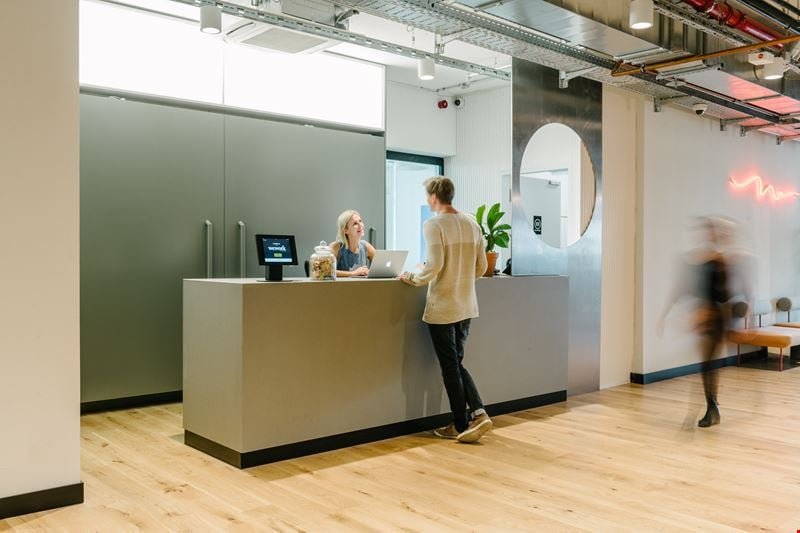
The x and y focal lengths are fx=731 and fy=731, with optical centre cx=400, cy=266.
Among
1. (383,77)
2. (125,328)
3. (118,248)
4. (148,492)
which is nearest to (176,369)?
(125,328)

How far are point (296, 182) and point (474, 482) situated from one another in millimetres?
3348

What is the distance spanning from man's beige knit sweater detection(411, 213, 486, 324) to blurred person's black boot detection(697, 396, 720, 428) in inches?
74.2

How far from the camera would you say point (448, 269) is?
4.51 metres

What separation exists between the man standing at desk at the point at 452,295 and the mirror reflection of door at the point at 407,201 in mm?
4157

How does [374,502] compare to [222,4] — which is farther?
[222,4]

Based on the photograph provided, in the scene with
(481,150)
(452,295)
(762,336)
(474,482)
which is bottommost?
(474,482)

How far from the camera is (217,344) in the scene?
4.05 meters

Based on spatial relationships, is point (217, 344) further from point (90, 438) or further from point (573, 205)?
point (573, 205)

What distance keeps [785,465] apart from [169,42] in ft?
16.5

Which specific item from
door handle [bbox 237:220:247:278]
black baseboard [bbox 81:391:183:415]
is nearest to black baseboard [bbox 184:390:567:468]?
Answer: black baseboard [bbox 81:391:183:415]

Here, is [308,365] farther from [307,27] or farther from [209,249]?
[307,27]

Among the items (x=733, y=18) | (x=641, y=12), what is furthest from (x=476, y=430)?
(x=733, y=18)

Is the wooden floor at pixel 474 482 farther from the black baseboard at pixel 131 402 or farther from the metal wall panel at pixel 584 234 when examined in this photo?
the metal wall panel at pixel 584 234

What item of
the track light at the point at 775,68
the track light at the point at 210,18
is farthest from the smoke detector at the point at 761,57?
the track light at the point at 210,18
